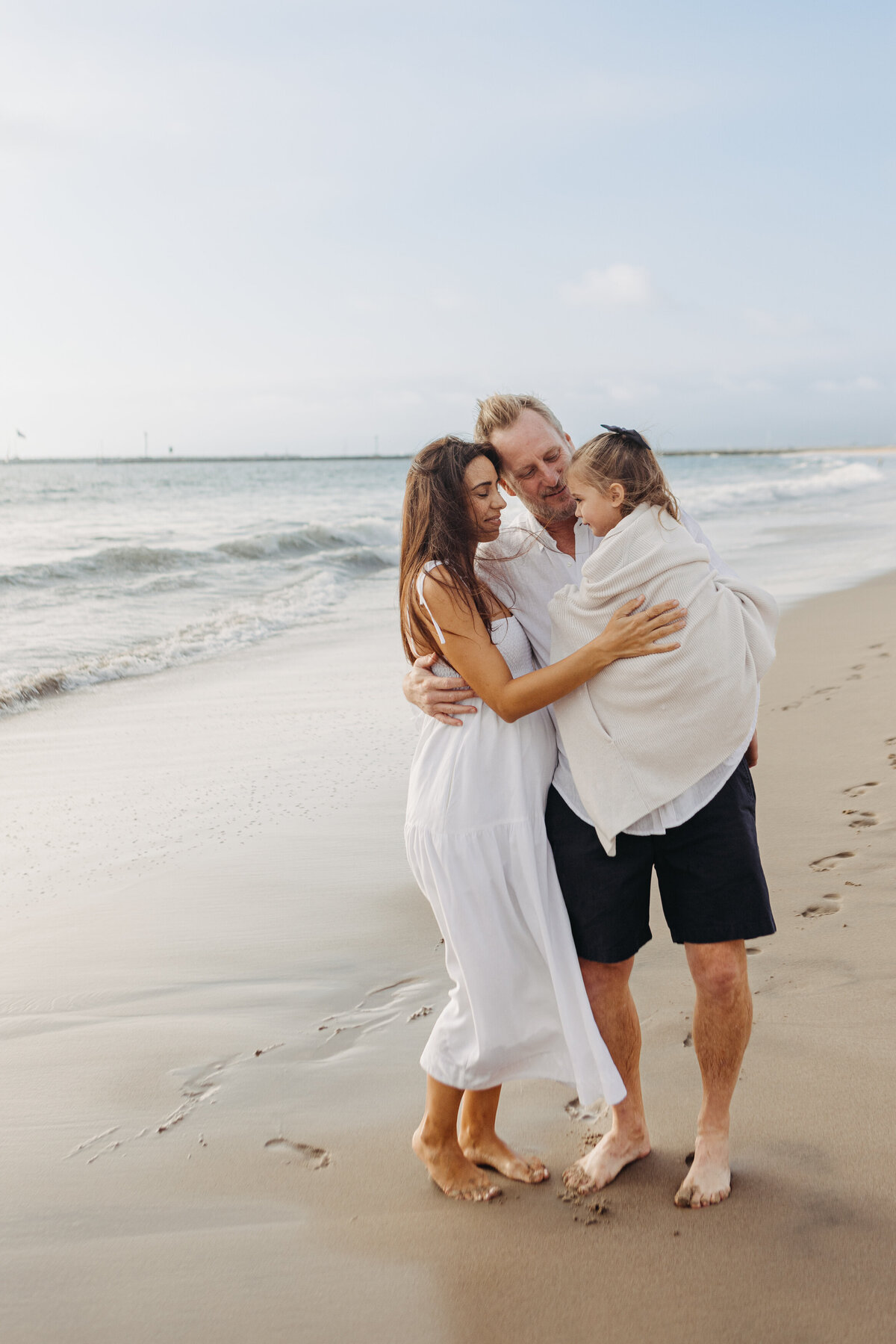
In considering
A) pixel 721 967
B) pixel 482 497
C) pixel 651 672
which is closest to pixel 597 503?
pixel 482 497

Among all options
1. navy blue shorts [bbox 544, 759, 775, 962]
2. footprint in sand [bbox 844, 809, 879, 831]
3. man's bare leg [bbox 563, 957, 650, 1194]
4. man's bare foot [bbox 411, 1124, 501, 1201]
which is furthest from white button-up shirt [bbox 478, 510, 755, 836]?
footprint in sand [bbox 844, 809, 879, 831]

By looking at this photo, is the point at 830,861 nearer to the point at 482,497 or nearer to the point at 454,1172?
the point at 454,1172

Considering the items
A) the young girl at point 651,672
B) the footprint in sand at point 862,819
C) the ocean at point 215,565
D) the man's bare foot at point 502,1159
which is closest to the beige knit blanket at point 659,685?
the young girl at point 651,672

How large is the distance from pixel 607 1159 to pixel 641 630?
126 cm

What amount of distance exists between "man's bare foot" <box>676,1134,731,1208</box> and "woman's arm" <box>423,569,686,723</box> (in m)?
1.07

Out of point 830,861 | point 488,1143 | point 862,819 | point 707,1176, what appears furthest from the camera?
point 862,819

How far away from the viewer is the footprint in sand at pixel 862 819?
4117mm

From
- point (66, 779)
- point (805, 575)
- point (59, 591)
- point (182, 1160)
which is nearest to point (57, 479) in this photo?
point (59, 591)

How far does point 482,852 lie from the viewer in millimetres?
2354

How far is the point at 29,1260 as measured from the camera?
2.16 meters

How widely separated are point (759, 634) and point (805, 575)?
1052 cm

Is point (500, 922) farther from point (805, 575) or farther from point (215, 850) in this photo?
point (805, 575)

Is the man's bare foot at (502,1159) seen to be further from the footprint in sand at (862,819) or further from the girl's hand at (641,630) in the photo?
the footprint in sand at (862,819)

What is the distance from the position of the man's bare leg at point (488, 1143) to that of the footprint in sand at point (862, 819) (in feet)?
Answer: 7.33
